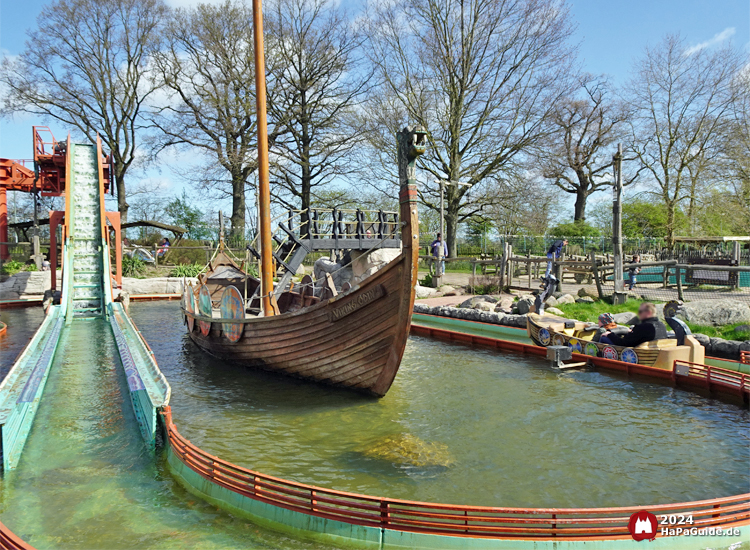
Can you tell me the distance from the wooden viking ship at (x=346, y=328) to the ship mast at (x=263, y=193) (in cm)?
7

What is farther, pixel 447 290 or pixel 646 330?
pixel 447 290

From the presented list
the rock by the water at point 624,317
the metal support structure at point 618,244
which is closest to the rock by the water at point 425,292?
the metal support structure at point 618,244

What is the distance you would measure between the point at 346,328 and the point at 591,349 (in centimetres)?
459

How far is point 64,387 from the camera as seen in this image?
8.07 metres

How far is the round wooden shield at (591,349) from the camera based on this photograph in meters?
9.38

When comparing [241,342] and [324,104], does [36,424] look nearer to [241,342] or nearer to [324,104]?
[241,342]

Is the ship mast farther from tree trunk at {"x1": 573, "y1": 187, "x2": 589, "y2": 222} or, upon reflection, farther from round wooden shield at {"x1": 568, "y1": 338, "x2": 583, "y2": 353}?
tree trunk at {"x1": 573, "y1": 187, "x2": 589, "y2": 222}

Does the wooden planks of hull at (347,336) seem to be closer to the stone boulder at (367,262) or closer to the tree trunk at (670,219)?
the stone boulder at (367,262)

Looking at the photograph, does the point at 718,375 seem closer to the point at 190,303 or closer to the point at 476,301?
the point at 476,301

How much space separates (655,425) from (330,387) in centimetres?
440

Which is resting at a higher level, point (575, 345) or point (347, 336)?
point (347, 336)

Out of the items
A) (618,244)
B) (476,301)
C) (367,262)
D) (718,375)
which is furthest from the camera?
(367,262)

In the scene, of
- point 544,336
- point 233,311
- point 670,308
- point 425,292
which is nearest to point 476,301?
point 425,292

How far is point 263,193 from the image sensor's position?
9.59 m
